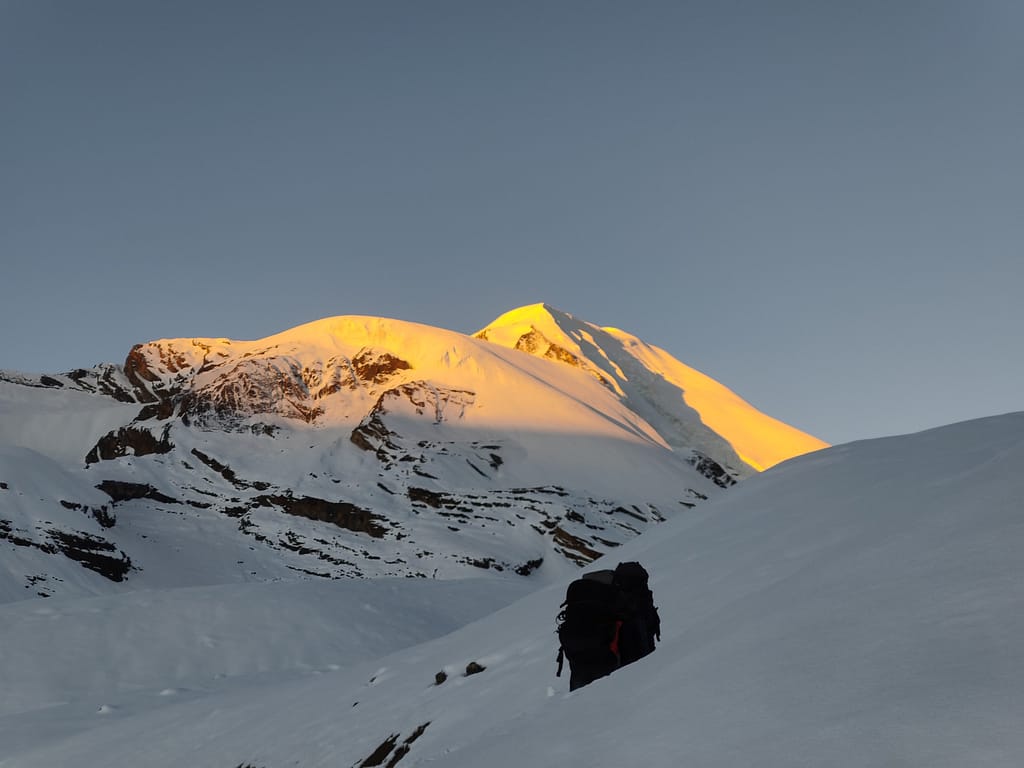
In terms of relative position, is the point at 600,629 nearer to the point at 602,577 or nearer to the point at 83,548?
the point at 602,577

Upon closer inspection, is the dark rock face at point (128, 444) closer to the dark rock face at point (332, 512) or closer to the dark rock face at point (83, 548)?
the dark rock face at point (332, 512)

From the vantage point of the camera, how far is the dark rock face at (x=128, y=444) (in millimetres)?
140875

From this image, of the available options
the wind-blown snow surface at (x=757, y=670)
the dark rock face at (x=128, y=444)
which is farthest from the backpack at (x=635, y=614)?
the dark rock face at (x=128, y=444)

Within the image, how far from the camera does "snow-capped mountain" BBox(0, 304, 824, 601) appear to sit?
8638cm

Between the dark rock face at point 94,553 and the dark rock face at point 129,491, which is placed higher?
the dark rock face at point 129,491

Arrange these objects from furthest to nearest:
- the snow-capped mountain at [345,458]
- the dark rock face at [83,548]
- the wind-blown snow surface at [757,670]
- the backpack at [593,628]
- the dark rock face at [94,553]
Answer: the snow-capped mountain at [345,458]
the dark rock face at [94,553]
the dark rock face at [83,548]
the backpack at [593,628]
the wind-blown snow surface at [757,670]

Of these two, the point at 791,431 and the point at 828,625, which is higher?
the point at 791,431

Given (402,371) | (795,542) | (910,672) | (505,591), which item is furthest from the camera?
(402,371)

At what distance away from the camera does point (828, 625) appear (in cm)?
448

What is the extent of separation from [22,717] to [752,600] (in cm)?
1943

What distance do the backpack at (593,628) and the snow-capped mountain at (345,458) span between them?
6899 cm

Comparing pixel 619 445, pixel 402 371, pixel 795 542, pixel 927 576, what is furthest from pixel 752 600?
pixel 402 371

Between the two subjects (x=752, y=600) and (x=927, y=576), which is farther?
(x=752, y=600)

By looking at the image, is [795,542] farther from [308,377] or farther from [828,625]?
[308,377]
